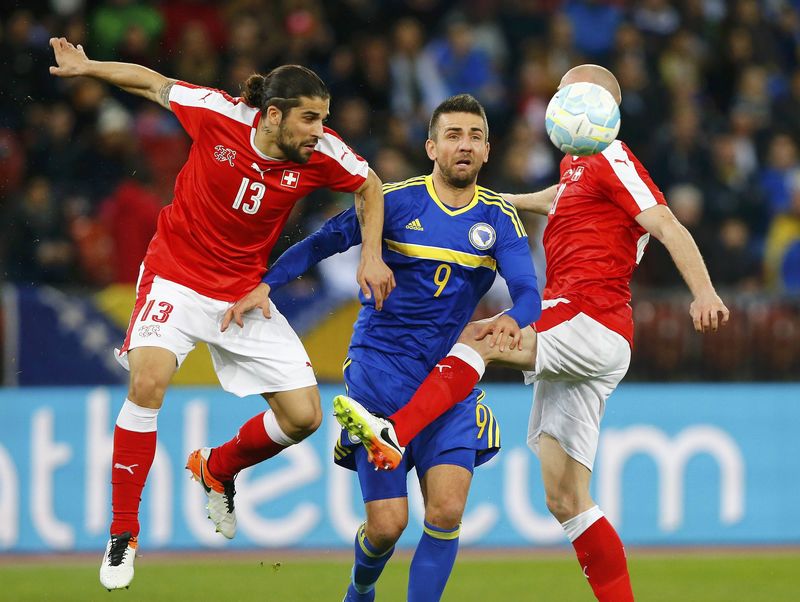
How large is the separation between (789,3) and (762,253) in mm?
4058

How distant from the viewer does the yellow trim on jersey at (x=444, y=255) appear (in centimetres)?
653

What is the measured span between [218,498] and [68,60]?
2.31 m

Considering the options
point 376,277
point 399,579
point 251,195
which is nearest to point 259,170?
point 251,195

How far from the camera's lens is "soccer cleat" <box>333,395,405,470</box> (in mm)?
6059

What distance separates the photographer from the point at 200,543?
9977 millimetres

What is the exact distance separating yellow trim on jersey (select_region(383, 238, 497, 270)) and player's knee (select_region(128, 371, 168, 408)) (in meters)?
1.29

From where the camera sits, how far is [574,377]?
6.77 m

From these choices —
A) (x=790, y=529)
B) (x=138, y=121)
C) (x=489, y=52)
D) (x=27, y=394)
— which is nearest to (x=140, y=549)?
(x=27, y=394)

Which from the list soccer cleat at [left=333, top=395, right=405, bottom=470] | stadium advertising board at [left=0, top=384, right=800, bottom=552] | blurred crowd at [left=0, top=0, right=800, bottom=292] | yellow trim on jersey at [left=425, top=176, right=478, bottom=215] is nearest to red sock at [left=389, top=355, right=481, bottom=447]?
soccer cleat at [left=333, top=395, right=405, bottom=470]

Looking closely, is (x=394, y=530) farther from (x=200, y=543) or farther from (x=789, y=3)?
(x=789, y=3)

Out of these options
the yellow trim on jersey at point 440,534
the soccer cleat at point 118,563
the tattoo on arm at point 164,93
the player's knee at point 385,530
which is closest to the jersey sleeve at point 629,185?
the yellow trim on jersey at point 440,534

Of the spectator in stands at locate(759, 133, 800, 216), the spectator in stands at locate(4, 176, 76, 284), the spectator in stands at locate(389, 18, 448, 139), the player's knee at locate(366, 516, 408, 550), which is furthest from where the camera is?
the spectator in stands at locate(759, 133, 800, 216)

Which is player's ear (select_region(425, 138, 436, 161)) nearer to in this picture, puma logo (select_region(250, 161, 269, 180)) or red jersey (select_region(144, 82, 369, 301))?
red jersey (select_region(144, 82, 369, 301))

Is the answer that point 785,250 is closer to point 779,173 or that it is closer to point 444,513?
point 779,173
